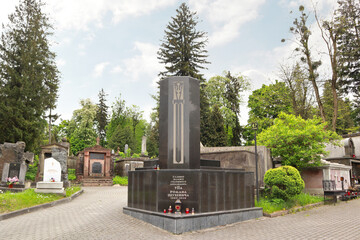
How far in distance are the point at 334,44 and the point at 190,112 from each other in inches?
817

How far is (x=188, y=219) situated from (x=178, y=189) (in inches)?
37.4

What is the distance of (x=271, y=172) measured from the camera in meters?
12.2

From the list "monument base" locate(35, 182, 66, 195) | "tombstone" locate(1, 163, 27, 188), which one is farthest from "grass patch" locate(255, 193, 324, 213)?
"tombstone" locate(1, 163, 27, 188)

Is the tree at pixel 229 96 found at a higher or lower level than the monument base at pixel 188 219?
higher

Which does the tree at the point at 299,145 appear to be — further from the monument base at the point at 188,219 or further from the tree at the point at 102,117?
the tree at the point at 102,117

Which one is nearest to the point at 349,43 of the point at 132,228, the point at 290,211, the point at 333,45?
the point at 333,45

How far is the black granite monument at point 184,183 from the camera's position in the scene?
8.12 m

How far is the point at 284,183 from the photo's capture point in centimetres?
1164

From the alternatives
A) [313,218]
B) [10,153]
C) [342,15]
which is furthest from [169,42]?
[313,218]

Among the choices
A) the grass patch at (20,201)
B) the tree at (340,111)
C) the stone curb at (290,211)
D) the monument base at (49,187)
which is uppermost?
the tree at (340,111)

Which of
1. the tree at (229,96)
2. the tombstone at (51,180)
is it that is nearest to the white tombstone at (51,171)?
the tombstone at (51,180)

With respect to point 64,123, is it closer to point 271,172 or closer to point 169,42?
point 169,42

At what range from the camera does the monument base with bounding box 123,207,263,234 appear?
24.5ft

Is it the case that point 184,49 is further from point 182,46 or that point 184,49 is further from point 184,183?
point 184,183
